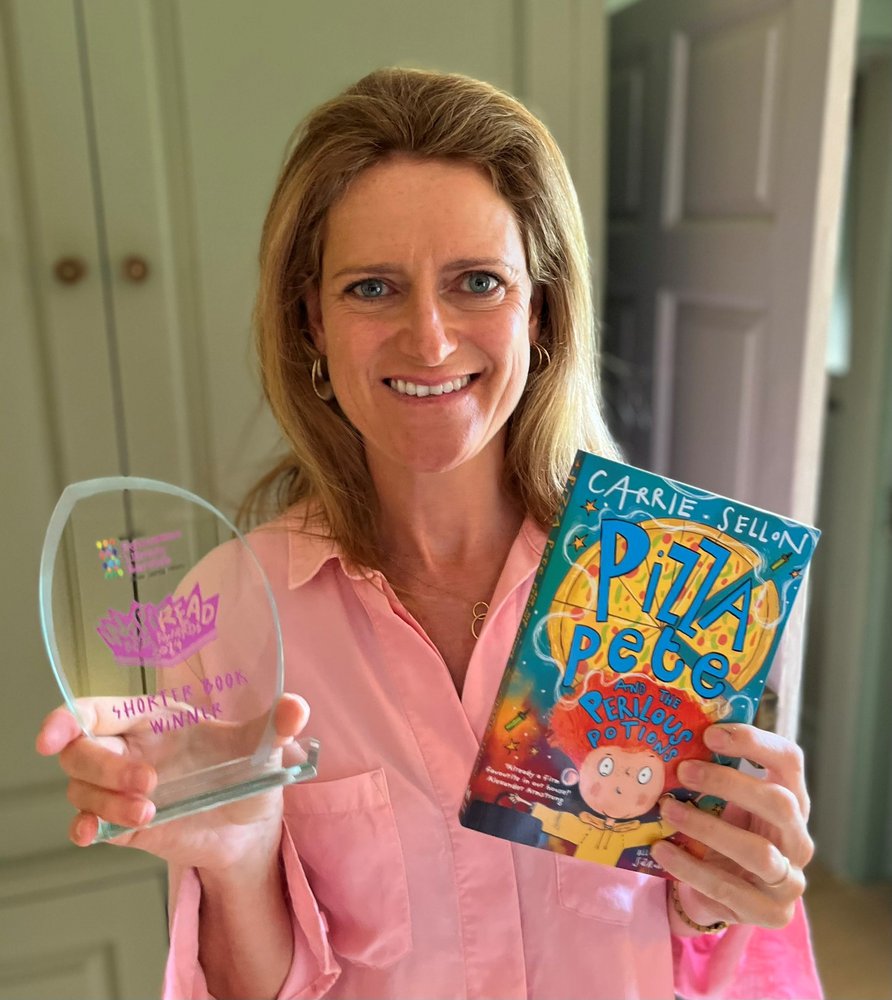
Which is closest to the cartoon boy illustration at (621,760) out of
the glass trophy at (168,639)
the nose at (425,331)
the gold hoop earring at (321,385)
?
the glass trophy at (168,639)

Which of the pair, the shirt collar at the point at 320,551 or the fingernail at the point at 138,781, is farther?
the shirt collar at the point at 320,551

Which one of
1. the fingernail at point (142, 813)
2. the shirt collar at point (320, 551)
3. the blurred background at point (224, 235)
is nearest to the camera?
the fingernail at point (142, 813)

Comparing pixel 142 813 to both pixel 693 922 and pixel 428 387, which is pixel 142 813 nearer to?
pixel 428 387

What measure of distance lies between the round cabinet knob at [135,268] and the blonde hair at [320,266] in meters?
0.47

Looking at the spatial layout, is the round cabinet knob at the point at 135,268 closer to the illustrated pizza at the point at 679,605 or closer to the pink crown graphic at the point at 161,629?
the pink crown graphic at the point at 161,629

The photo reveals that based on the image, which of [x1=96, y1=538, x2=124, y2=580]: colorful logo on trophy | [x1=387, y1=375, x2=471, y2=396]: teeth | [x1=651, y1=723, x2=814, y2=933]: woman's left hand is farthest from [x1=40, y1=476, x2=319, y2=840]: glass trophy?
[x1=651, y1=723, x2=814, y2=933]: woman's left hand

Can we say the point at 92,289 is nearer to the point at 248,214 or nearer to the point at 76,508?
the point at 248,214

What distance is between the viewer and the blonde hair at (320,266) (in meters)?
0.84

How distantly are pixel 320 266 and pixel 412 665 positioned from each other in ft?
1.33

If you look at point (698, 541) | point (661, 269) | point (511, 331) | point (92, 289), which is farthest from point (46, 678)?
point (661, 269)

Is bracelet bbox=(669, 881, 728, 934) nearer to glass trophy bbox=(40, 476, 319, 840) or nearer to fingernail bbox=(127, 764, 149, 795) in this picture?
glass trophy bbox=(40, 476, 319, 840)

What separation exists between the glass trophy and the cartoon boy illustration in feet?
0.70

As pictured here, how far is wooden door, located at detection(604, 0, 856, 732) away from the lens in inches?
52.3

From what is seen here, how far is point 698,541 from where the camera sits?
688 mm
